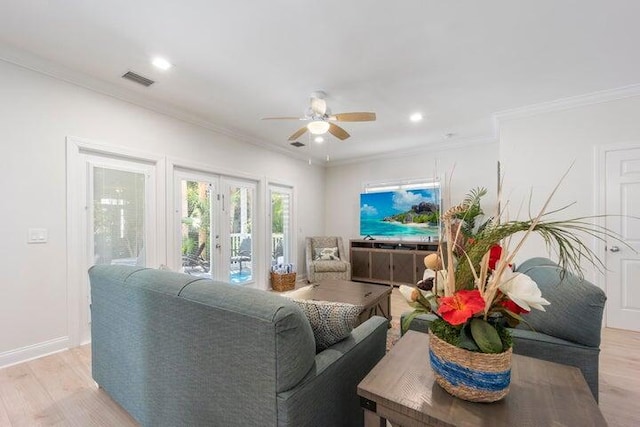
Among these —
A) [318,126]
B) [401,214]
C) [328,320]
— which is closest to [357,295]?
[328,320]

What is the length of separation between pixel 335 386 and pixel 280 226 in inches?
168

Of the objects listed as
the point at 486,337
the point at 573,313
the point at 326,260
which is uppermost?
the point at 486,337

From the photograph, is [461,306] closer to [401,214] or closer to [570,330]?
[570,330]

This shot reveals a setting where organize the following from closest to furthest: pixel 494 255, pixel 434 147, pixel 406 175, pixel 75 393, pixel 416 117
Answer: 1. pixel 494 255
2. pixel 75 393
3. pixel 416 117
4. pixel 434 147
5. pixel 406 175

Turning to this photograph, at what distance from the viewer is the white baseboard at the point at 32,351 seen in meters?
2.34

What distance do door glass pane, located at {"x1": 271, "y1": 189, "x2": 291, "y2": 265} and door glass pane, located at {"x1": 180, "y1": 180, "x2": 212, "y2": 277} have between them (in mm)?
1284

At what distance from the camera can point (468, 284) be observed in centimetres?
97

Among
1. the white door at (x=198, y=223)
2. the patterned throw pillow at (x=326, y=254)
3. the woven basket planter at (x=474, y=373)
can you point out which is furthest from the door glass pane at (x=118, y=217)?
the woven basket planter at (x=474, y=373)

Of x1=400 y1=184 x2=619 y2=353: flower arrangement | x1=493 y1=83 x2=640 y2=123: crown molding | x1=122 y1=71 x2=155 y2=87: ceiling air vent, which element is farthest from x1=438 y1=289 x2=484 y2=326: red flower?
x1=493 y1=83 x2=640 y2=123: crown molding

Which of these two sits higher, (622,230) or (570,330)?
(622,230)

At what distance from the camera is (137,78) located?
2840mm

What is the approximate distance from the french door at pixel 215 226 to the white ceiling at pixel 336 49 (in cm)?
103

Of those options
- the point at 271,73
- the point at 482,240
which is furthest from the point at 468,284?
the point at 271,73

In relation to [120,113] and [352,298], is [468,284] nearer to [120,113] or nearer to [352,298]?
[352,298]
